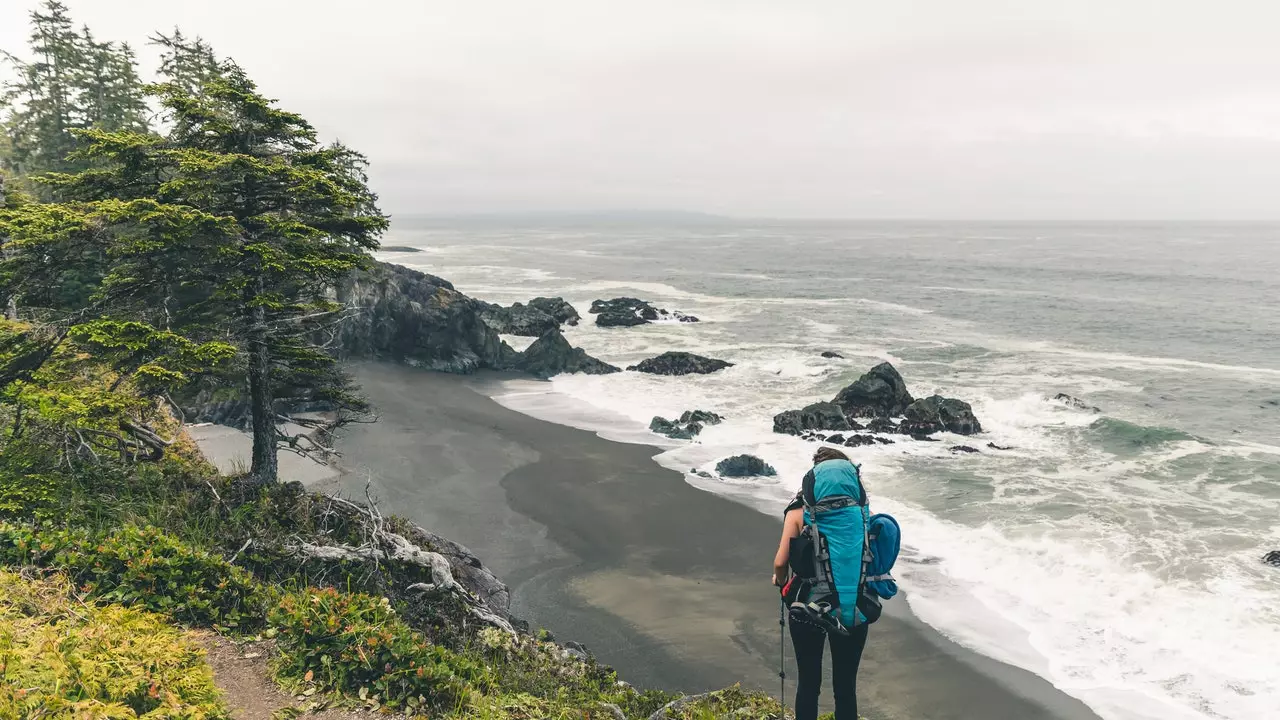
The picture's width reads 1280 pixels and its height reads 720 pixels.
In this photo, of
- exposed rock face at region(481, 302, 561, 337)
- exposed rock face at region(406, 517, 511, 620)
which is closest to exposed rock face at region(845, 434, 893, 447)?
exposed rock face at region(406, 517, 511, 620)

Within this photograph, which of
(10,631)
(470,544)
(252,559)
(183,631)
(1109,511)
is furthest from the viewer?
(1109,511)

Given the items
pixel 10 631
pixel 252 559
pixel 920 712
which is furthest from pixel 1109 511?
pixel 10 631

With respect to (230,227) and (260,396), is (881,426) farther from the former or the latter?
(230,227)

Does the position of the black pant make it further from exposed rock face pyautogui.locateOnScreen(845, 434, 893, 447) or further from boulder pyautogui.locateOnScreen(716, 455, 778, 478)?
exposed rock face pyautogui.locateOnScreen(845, 434, 893, 447)

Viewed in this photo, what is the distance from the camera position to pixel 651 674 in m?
11.1

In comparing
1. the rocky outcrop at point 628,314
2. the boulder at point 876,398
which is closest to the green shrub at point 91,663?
the boulder at point 876,398

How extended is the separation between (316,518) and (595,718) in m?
5.65

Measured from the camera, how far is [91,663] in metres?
4.78

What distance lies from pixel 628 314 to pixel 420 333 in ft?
63.8

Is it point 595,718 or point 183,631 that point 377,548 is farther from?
point 595,718

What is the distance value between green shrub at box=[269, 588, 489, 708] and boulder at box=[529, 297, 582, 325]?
43.6 m

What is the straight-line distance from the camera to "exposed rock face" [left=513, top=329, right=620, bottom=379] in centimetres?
3500

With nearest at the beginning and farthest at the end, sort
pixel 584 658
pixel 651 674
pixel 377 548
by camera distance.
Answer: pixel 377 548 < pixel 584 658 < pixel 651 674

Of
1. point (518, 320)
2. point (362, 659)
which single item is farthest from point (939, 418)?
point (518, 320)
